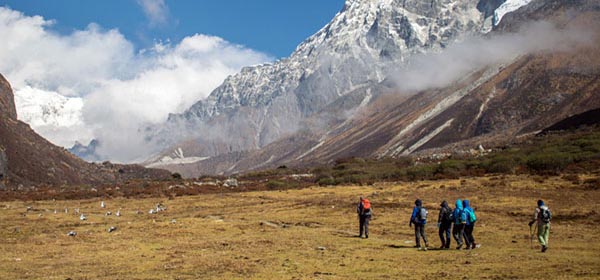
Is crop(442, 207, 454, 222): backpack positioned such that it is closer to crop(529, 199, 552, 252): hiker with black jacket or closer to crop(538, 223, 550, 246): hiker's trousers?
crop(529, 199, 552, 252): hiker with black jacket

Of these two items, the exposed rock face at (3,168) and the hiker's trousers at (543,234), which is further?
the exposed rock face at (3,168)

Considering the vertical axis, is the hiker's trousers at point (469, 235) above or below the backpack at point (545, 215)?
below

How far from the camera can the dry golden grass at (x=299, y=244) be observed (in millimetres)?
22172

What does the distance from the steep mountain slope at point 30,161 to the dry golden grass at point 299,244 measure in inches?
2197

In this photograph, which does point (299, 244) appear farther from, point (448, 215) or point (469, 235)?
point (469, 235)

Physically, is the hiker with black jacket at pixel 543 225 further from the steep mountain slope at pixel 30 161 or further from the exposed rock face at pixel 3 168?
the steep mountain slope at pixel 30 161

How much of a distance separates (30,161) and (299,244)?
103 metres

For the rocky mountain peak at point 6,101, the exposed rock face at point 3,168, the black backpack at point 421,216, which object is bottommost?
the black backpack at point 421,216

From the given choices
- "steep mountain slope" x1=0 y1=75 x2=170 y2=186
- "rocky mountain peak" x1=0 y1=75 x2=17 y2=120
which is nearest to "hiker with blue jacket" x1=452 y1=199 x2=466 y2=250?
"steep mountain slope" x1=0 y1=75 x2=170 y2=186

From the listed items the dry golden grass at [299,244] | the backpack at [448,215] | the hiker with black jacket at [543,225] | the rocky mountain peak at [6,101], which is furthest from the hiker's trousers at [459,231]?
the rocky mountain peak at [6,101]

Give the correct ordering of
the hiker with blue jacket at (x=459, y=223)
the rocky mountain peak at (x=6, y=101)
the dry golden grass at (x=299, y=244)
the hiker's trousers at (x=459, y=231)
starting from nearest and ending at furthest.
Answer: the dry golden grass at (x=299, y=244)
the hiker with blue jacket at (x=459, y=223)
the hiker's trousers at (x=459, y=231)
the rocky mountain peak at (x=6, y=101)

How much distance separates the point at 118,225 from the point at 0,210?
23900 mm

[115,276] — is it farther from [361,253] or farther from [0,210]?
[0,210]

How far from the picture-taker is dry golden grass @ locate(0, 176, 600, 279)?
22.2 metres
